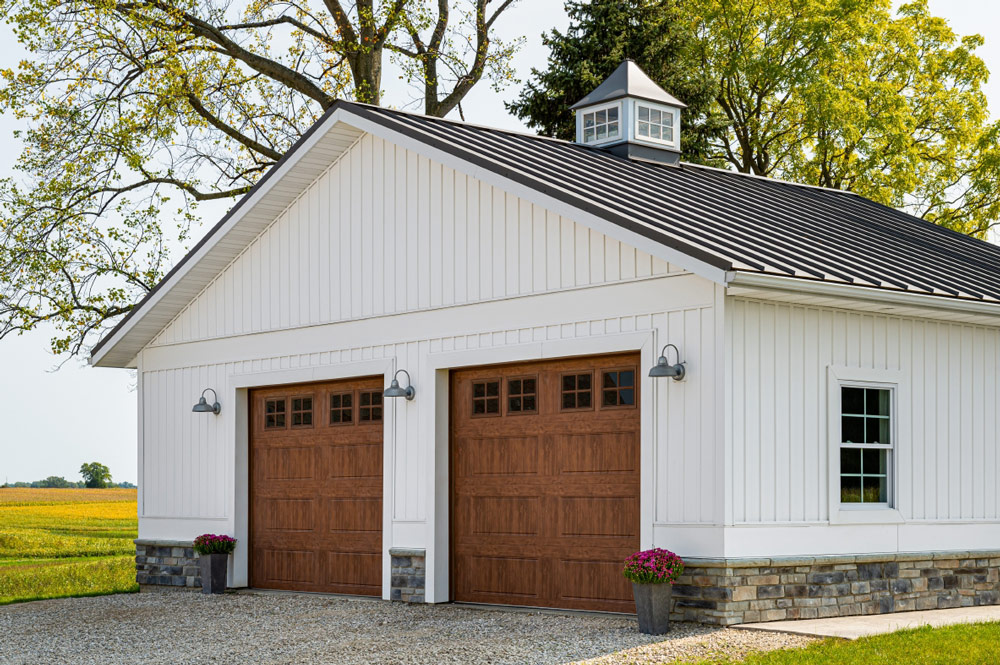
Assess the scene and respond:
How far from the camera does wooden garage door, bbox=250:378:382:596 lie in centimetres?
1508

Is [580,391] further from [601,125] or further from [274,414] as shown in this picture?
[601,125]

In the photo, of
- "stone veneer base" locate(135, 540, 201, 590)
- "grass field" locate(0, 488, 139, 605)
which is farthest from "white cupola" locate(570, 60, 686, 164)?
"grass field" locate(0, 488, 139, 605)

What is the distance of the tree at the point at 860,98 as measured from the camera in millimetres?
28719

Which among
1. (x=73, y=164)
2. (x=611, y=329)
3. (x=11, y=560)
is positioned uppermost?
(x=73, y=164)

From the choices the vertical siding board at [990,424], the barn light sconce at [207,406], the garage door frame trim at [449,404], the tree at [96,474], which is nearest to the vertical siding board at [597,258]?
the garage door frame trim at [449,404]

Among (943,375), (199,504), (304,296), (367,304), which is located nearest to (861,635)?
(943,375)

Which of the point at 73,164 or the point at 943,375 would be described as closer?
the point at 943,375

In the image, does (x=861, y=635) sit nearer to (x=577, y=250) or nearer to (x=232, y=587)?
(x=577, y=250)

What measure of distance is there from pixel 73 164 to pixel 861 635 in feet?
61.4

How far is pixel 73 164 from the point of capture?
24.6m

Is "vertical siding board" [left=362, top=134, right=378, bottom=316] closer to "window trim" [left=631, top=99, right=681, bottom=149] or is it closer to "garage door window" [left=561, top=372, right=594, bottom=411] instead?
"garage door window" [left=561, top=372, right=594, bottom=411]

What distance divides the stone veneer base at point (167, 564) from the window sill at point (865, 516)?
27.7 ft

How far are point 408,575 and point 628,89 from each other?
7.22m

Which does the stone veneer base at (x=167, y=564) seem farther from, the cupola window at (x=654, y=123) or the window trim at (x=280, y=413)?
the cupola window at (x=654, y=123)
